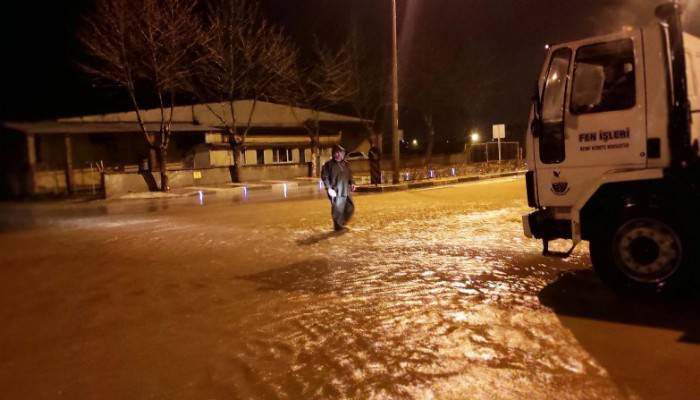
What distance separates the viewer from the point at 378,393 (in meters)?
4.01

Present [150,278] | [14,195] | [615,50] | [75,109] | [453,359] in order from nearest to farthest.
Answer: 1. [453,359]
2. [615,50]
3. [150,278]
4. [14,195]
5. [75,109]

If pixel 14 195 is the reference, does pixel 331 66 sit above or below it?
above

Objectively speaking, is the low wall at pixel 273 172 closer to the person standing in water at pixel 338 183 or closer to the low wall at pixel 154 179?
the low wall at pixel 154 179

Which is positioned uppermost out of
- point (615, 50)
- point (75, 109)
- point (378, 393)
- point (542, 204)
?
point (75, 109)

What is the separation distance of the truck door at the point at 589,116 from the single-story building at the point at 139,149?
21541 mm

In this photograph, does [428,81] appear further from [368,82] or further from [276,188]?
[276,188]

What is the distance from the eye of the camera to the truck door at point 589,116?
595 cm

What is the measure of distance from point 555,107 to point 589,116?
1.25 feet

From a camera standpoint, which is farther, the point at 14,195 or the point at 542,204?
the point at 14,195

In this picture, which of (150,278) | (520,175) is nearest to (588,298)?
(150,278)

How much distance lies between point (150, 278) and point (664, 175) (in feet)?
21.0

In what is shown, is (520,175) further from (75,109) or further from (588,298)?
(75,109)

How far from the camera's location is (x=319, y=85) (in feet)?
116

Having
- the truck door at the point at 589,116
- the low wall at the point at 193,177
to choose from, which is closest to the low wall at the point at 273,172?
the low wall at the point at 193,177
